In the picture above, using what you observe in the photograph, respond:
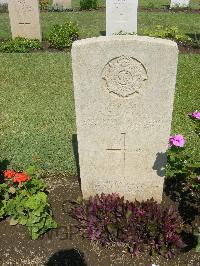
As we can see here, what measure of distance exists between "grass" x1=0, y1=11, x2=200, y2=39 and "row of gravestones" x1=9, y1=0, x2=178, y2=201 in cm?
903

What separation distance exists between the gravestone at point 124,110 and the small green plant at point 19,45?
7646mm

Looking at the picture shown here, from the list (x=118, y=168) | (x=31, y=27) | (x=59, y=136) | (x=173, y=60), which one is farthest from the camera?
(x=31, y=27)

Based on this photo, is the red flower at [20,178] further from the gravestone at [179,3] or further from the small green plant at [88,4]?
the gravestone at [179,3]

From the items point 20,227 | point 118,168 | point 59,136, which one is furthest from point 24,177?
point 59,136

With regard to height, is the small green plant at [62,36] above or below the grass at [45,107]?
above

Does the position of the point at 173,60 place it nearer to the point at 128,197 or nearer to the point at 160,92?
the point at 160,92

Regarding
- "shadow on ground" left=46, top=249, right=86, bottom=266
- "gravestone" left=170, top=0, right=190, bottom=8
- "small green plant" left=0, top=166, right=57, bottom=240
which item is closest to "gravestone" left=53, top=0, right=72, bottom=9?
"gravestone" left=170, top=0, right=190, bottom=8

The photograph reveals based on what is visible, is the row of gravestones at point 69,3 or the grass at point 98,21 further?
the row of gravestones at point 69,3

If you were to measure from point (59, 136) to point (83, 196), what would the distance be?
204cm

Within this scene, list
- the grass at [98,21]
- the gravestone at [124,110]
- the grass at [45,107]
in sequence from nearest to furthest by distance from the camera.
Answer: the gravestone at [124,110], the grass at [45,107], the grass at [98,21]

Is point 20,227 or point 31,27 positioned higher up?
point 31,27

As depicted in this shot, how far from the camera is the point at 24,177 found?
388 cm

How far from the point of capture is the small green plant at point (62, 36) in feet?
36.2

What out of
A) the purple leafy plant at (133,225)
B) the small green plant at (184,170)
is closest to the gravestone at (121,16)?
the small green plant at (184,170)
